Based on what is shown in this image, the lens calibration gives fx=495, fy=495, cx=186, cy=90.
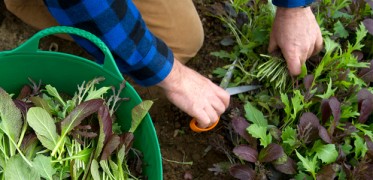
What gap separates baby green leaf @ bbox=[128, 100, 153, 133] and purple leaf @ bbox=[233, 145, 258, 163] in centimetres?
30

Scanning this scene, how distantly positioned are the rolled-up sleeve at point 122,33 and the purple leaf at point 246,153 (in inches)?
11.0

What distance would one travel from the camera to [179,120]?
152 centimetres

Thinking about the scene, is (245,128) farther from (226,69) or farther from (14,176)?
(14,176)

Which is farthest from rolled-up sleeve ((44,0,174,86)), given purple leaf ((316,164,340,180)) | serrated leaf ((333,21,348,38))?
serrated leaf ((333,21,348,38))

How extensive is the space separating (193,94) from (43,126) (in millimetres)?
403

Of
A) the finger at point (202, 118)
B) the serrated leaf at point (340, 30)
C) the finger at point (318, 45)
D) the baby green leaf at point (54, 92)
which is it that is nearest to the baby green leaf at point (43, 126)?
the baby green leaf at point (54, 92)

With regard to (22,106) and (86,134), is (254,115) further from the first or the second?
(22,106)

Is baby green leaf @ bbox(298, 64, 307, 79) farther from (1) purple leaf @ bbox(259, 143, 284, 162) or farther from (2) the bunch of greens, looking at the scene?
(1) purple leaf @ bbox(259, 143, 284, 162)

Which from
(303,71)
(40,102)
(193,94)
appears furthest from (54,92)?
(303,71)

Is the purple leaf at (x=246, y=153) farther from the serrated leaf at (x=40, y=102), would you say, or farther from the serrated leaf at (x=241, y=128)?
the serrated leaf at (x=40, y=102)

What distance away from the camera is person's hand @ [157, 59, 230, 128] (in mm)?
1244

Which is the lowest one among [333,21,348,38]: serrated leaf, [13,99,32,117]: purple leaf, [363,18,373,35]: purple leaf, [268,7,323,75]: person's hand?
[333,21,348,38]: serrated leaf

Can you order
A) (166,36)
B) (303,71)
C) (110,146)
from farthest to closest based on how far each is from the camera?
(166,36) < (303,71) < (110,146)

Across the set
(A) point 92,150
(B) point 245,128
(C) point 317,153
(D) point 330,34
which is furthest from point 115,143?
(D) point 330,34
